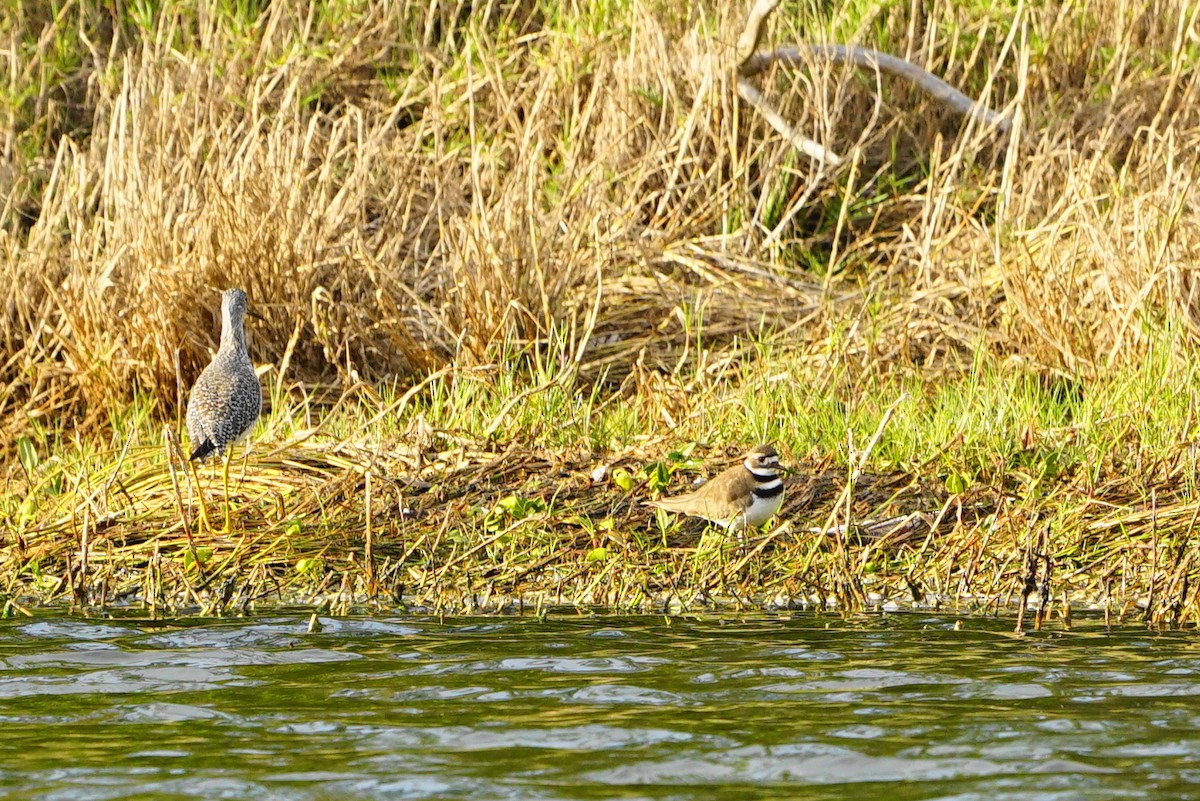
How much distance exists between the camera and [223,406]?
754 centimetres

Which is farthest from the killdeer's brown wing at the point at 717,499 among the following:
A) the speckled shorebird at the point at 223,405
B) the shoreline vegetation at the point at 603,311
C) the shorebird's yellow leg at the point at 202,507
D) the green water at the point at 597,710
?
the speckled shorebird at the point at 223,405

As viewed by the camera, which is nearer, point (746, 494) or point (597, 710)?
point (597, 710)

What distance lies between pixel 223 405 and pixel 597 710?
3.20m

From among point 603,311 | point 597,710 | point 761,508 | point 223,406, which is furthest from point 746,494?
point 603,311

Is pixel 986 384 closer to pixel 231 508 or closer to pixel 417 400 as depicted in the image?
pixel 417 400

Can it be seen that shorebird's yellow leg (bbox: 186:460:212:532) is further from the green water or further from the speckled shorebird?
the green water

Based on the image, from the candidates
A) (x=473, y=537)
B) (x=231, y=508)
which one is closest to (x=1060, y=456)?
(x=473, y=537)

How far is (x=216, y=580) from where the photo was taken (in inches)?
267

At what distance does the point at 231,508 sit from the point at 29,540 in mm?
802

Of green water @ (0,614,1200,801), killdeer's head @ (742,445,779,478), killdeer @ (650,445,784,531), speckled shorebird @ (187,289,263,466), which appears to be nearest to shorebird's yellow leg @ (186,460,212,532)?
speckled shorebird @ (187,289,263,466)

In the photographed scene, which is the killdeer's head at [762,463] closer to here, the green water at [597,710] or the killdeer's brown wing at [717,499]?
the killdeer's brown wing at [717,499]

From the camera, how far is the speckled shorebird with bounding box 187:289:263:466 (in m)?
7.46

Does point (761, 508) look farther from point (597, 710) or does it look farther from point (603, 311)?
point (603, 311)

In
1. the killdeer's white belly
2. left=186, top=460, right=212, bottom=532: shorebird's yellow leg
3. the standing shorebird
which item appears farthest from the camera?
the standing shorebird
